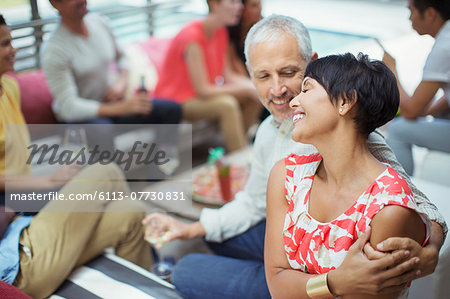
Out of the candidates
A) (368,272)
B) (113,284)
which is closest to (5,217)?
(113,284)

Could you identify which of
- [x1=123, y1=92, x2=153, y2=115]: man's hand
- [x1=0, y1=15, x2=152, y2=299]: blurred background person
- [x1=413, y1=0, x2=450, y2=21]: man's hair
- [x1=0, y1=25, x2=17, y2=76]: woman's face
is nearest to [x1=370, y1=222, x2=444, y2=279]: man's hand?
[x1=413, y1=0, x2=450, y2=21]: man's hair

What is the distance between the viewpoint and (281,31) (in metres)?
1.34

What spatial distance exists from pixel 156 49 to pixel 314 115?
2.77 m

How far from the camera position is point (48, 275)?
4.85ft

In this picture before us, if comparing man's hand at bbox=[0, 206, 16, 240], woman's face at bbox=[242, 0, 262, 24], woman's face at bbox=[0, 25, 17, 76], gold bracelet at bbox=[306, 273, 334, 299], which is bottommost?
man's hand at bbox=[0, 206, 16, 240]

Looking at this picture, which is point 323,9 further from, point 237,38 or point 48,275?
point 48,275

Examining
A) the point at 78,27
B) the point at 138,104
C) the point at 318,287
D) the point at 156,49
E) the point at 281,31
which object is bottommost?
the point at 138,104

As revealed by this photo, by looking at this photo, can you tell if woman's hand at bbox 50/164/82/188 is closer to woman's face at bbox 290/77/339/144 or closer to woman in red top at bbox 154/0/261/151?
woman's face at bbox 290/77/339/144

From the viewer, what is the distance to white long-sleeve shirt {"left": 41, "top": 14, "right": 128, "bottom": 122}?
8.46 feet

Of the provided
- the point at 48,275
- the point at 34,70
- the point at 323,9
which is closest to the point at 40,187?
the point at 48,275

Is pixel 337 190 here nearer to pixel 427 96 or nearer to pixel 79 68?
pixel 427 96

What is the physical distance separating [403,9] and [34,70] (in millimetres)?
6034

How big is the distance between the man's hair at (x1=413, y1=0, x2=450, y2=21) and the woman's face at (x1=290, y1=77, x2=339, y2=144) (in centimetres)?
80

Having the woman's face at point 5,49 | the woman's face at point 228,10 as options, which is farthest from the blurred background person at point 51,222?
the woman's face at point 228,10
